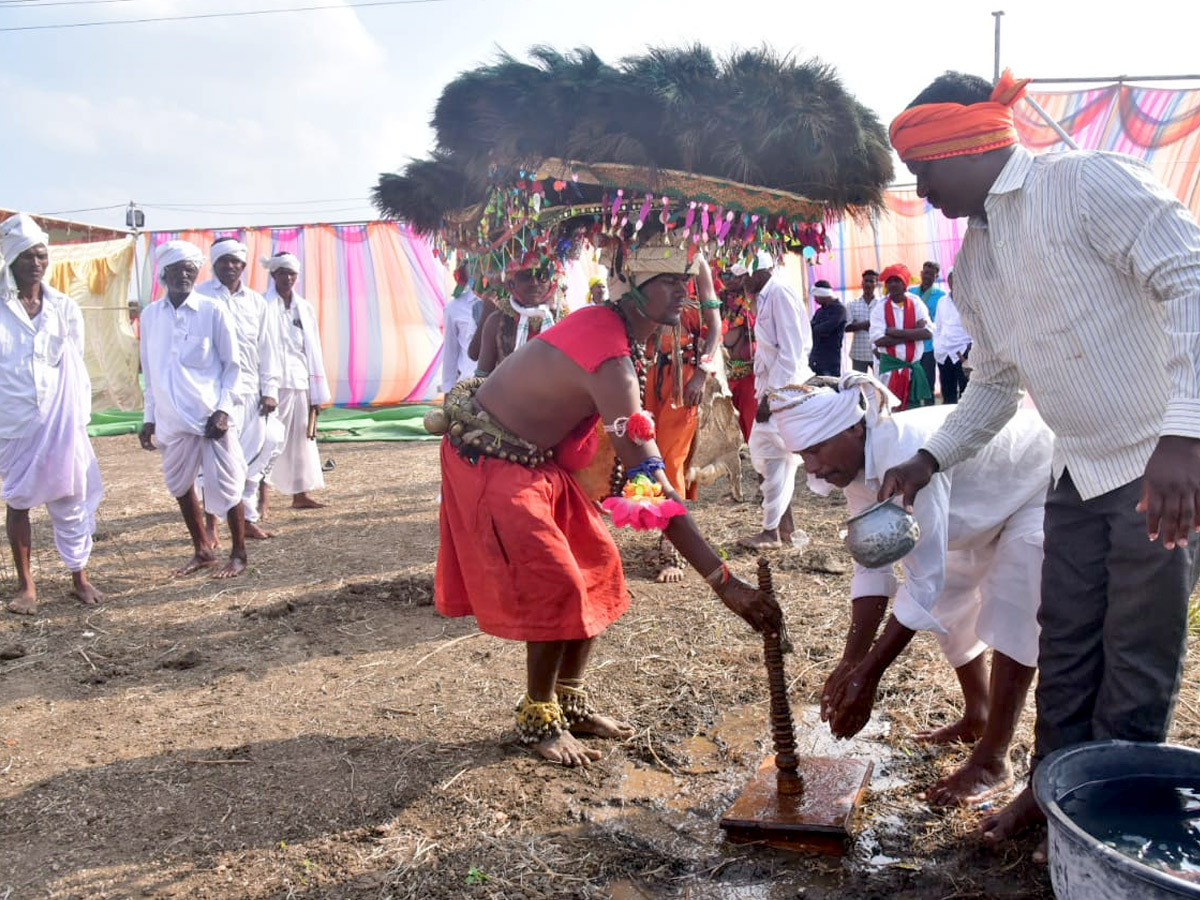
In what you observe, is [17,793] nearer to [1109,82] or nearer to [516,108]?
[516,108]

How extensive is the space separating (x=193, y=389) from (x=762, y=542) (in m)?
3.57

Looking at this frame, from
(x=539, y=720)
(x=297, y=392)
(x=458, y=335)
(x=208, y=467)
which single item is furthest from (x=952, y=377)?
(x=539, y=720)

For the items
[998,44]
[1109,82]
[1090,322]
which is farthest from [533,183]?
[998,44]

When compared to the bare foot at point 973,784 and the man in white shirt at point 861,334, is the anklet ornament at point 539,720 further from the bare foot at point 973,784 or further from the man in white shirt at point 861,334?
the man in white shirt at point 861,334

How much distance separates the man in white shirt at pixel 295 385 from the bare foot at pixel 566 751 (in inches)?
184

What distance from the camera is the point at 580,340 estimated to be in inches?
128

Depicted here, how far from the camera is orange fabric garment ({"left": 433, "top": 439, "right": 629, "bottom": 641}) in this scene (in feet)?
10.7

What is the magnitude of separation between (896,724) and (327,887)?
202 cm

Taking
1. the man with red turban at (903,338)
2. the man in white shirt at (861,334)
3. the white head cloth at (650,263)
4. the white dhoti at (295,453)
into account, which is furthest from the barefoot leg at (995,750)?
the man in white shirt at (861,334)

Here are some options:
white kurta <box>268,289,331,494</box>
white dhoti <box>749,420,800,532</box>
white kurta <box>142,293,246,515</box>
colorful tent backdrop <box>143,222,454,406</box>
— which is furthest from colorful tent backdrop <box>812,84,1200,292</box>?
colorful tent backdrop <box>143,222,454,406</box>

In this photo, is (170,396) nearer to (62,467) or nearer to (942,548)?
(62,467)

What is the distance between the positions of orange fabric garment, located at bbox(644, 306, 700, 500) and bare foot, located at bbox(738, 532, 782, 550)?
64 cm

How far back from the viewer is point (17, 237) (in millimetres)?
5117

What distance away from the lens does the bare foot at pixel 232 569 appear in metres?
6.03
